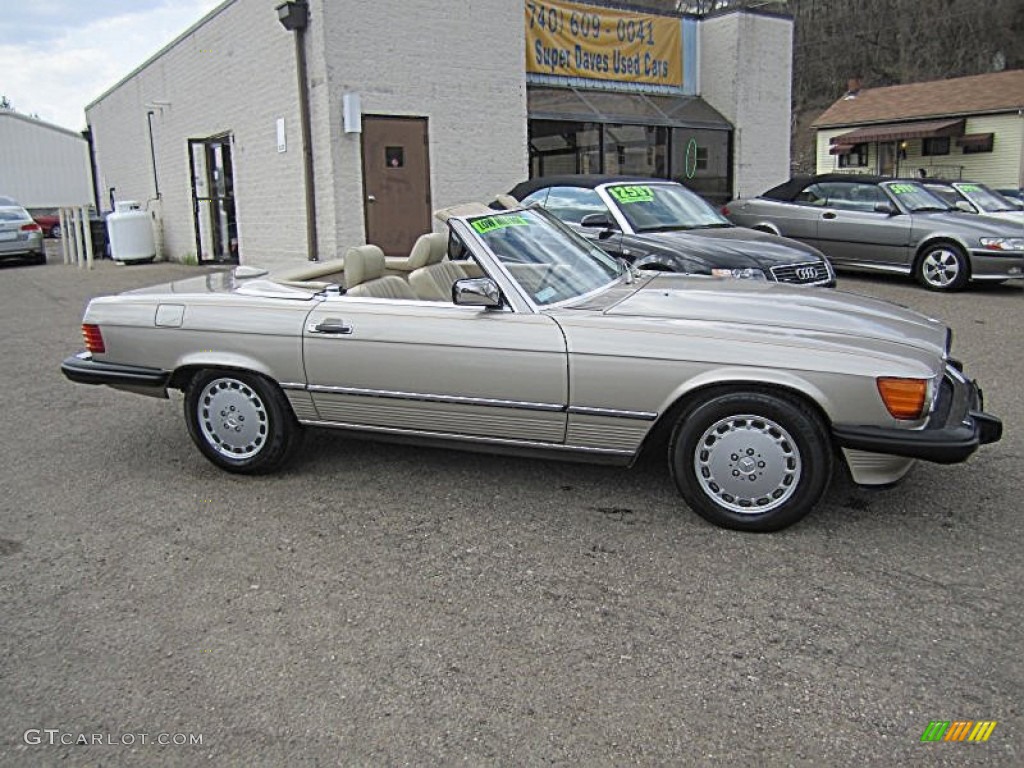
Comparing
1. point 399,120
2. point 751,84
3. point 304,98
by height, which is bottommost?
point 399,120

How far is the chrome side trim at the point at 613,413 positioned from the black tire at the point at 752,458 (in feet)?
0.48

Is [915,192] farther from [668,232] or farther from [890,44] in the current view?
[890,44]

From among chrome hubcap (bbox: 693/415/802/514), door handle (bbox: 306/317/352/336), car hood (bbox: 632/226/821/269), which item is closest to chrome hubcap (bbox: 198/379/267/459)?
door handle (bbox: 306/317/352/336)

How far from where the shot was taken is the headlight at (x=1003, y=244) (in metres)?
10.6

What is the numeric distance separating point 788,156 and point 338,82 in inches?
402

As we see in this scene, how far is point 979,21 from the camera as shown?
50.4 m

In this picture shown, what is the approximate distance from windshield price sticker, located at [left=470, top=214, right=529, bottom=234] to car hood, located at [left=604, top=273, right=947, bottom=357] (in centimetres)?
72

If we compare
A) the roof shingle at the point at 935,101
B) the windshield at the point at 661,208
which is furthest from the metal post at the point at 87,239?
the roof shingle at the point at 935,101

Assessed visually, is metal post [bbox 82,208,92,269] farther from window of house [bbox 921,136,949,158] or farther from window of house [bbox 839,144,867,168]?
window of house [bbox 921,136,949,158]

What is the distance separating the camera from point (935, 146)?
36.3 meters

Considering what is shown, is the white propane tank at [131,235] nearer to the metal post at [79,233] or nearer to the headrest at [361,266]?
the metal post at [79,233]

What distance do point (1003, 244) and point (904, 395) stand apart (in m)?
8.60

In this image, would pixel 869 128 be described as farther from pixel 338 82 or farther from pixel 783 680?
pixel 783 680

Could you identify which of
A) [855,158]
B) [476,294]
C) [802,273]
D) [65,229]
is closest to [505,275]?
[476,294]
